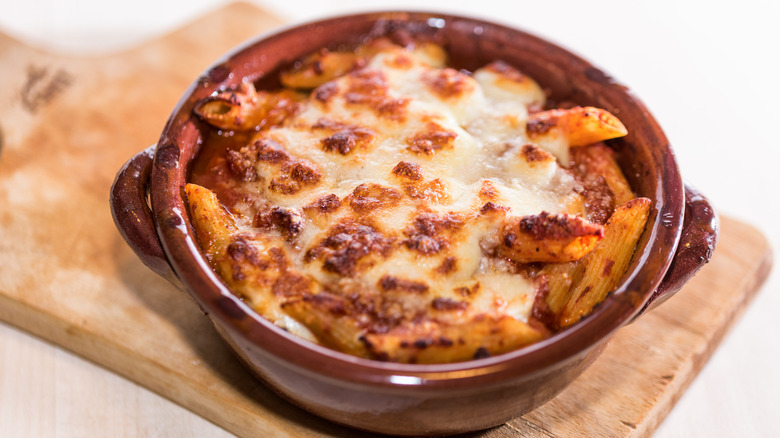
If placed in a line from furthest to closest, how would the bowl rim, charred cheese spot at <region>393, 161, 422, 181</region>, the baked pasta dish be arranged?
charred cheese spot at <region>393, 161, 422, 181</region>
the baked pasta dish
the bowl rim

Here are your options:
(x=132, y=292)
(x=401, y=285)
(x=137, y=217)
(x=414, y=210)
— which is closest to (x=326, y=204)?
(x=414, y=210)

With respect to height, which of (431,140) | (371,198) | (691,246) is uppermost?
(691,246)

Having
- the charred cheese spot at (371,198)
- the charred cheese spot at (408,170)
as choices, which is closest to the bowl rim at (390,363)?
the charred cheese spot at (371,198)

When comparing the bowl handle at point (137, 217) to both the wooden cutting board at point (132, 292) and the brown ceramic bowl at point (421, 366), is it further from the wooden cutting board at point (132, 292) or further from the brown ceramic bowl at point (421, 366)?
the wooden cutting board at point (132, 292)

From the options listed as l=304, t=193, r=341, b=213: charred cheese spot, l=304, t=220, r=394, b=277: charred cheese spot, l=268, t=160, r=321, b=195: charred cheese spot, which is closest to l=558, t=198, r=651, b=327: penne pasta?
l=304, t=220, r=394, b=277: charred cheese spot

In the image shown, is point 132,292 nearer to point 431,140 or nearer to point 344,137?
point 344,137

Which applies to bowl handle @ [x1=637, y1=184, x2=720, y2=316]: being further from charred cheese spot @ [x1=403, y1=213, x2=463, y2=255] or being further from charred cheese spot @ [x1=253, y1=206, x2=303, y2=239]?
charred cheese spot @ [x1=253, y1=206, x2=303, y2=239]
